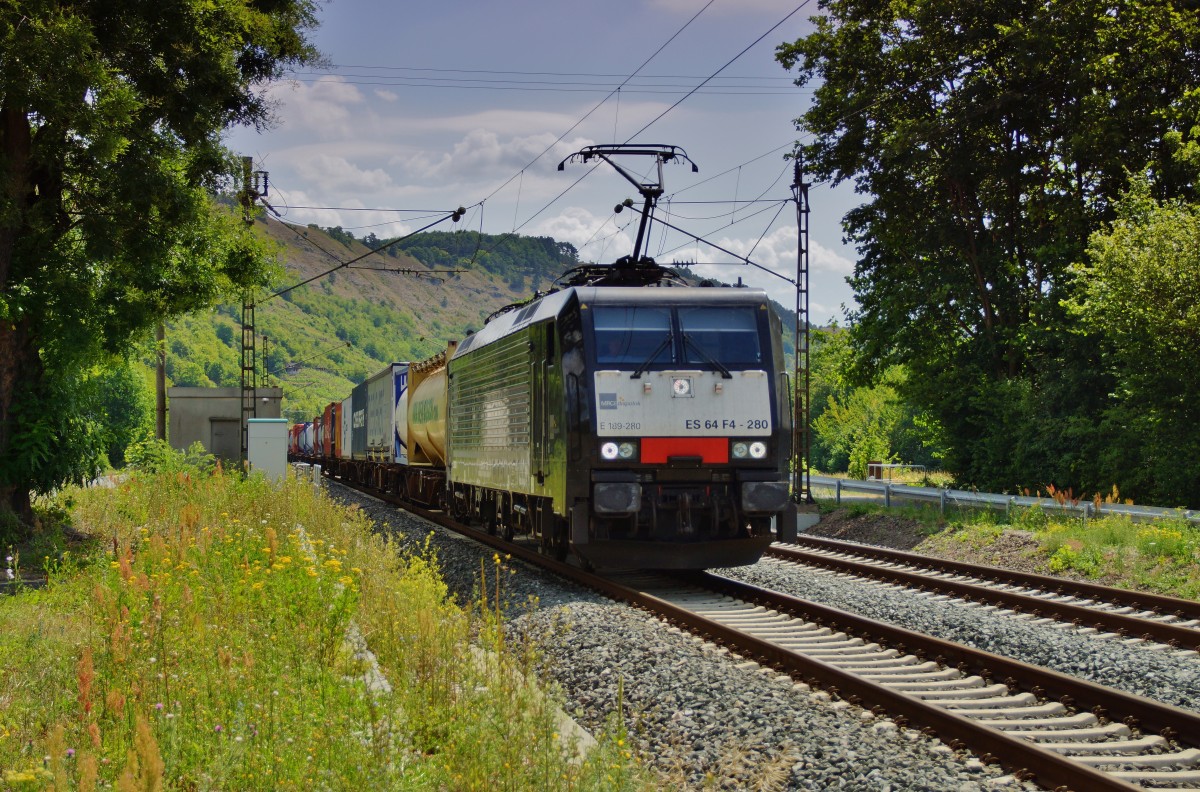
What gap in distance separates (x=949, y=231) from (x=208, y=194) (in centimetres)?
1835

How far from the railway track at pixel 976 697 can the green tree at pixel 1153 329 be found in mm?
11242

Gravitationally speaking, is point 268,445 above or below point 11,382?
below

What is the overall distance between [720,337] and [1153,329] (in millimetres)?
10061

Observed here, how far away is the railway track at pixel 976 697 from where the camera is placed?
587 cm

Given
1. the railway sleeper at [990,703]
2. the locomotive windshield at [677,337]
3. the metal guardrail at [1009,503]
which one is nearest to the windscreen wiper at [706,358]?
the locomotive windshield at [677,337]

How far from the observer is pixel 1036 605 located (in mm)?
11219

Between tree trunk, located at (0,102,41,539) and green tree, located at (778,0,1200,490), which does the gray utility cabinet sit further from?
green tree, located at (778,0,1200,490)

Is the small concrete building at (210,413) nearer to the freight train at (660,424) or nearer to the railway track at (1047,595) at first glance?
the railway track at (1047,595)

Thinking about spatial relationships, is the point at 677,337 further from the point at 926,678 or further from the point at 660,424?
the point at 926,678

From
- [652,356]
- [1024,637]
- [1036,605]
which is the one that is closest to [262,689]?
[1024,637]

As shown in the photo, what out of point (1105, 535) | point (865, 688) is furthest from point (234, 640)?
point (1105, 535)

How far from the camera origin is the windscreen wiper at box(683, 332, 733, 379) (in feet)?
40.2

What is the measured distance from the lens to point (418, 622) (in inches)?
290

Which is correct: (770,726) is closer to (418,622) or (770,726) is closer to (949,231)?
(418,622)
